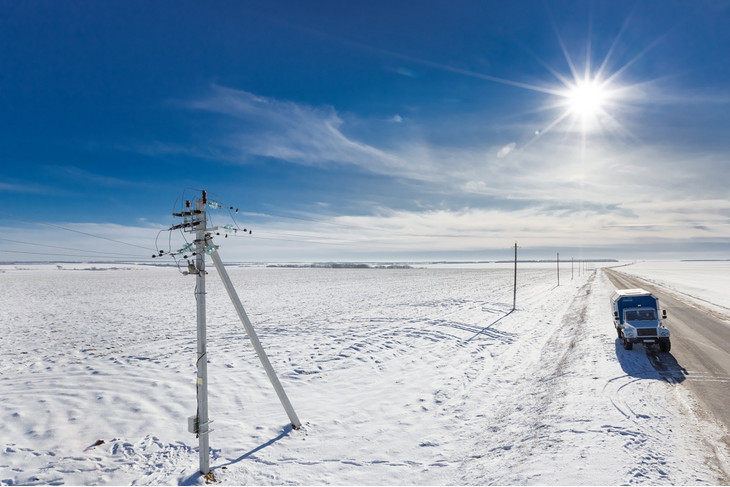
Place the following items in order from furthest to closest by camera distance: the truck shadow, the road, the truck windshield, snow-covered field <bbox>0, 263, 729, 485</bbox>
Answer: the truck windshield
the truck shadow
the road
snow-covered field <bbox>0, 263, 729, 485</bbox>

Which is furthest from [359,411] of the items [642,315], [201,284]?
[642,315]

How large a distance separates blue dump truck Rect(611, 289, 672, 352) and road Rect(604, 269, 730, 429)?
701mm

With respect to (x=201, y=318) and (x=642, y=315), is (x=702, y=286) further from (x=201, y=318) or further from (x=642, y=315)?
(x=201, y=318)

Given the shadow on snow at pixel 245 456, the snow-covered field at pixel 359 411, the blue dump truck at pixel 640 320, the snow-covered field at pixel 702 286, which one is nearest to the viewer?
the shadow on snow at pixel 245 456

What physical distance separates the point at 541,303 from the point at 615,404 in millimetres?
27053

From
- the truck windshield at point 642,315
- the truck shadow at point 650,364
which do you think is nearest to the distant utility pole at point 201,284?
the truck shadow at point 650,364

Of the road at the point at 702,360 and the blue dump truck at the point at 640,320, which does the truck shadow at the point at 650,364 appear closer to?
the road at the point at 702,360

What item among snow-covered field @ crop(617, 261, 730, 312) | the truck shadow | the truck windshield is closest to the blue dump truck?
the truck windshield

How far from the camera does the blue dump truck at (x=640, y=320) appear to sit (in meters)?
15.6

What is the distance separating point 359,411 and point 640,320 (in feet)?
45.2

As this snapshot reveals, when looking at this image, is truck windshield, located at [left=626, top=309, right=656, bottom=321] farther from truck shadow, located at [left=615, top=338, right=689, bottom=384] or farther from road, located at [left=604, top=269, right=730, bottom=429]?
road, located at [left=604, top=269, right=730, bottom=429]

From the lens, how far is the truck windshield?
1639 cm

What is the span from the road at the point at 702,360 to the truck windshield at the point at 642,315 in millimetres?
1534

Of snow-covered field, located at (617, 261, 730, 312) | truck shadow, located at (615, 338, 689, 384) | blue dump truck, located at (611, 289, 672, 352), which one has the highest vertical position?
blue dump truck, located at (611, 289, 672, 352)
